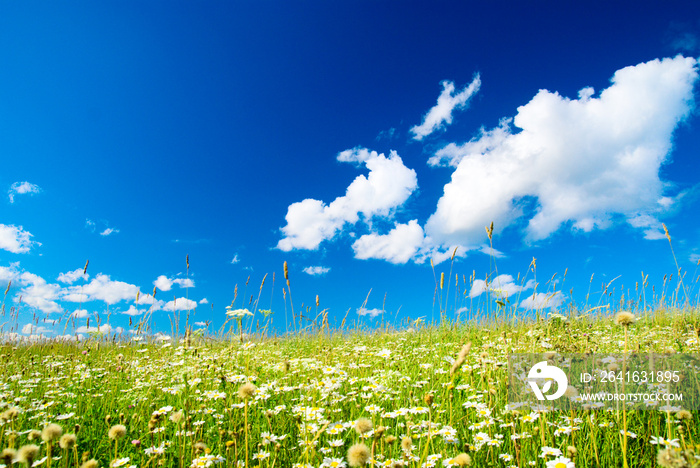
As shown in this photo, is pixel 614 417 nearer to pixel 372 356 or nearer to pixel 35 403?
pixel 372 356

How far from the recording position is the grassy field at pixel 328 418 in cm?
235

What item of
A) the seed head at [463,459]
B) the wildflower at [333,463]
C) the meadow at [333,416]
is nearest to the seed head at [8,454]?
the meadow at [333,416]

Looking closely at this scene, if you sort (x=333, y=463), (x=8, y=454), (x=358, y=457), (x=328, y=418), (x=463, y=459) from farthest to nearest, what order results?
(x=328, y=418) → (x=333, y=463) → (x=463, y=459) → (x=8, y=454) → (x=358, y=457)

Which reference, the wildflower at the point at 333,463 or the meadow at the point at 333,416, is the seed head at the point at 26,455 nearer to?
the meadow at the point at 333,416

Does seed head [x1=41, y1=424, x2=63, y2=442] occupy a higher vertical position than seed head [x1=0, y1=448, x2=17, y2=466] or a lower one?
higher

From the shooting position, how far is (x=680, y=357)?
395 centimetres

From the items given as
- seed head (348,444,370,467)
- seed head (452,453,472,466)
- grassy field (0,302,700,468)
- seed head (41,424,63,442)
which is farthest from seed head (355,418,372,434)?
seed head (41,424,63,442)

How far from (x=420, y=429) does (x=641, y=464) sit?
1547 millimetres

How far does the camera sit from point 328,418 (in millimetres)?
3102

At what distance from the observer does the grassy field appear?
2.35 meters

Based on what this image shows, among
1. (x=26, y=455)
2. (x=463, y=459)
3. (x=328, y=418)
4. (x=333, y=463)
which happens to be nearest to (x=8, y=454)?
(x=26, y=455)

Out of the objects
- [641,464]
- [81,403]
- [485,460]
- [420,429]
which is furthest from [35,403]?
[641,464]

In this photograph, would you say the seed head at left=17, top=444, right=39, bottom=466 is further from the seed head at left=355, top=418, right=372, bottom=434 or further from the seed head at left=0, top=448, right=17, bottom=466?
the seed head at left=355, top=418, right=372, bottom=434

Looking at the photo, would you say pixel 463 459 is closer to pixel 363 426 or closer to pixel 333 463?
pixel 363 426
